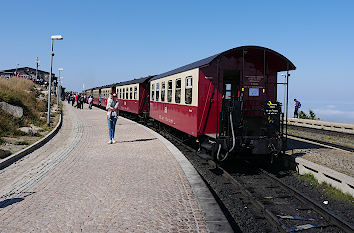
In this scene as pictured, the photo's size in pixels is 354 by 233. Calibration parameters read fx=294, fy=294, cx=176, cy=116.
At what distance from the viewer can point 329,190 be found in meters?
6.66

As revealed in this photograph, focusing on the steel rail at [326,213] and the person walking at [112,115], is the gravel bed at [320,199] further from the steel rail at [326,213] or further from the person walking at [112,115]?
Answer: the person walking at [112,115]

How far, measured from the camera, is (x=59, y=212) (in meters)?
4.57

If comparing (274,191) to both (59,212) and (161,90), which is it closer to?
(59,212)

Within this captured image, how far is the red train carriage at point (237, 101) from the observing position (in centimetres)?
796

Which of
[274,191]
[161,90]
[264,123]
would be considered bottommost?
[274,191]

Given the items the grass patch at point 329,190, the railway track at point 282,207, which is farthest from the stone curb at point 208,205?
the grass patch at point 329,190

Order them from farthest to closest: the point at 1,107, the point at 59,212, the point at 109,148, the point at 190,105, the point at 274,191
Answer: the point at 1,107
the point at 109,148
the point at 190,105
the point at 274,191
the point at 59,212

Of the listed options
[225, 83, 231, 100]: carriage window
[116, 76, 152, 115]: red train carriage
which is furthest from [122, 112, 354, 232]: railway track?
[116, 76, 152, 115]: red train carriage

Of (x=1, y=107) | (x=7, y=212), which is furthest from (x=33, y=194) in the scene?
(x=1, y=107)

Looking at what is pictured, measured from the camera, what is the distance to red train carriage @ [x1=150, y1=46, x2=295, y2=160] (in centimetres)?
796

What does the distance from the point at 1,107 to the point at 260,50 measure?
1342 cm

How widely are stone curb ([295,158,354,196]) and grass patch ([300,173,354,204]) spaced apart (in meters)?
0.08

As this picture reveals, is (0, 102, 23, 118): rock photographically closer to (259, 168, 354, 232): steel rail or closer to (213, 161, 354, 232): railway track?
(213, 161, 354, 232): railway track

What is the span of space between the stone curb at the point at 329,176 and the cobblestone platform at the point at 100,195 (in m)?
3.30
